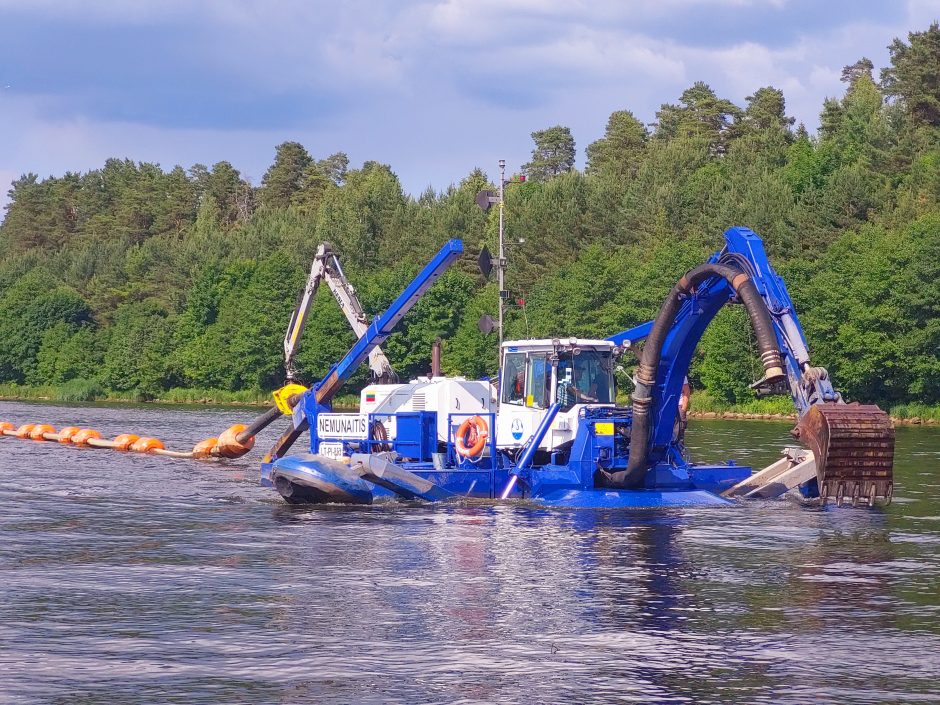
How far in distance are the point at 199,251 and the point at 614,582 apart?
140m

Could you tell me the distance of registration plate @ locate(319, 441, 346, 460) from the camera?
3606 centimetres

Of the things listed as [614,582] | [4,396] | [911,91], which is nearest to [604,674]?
[614,582]

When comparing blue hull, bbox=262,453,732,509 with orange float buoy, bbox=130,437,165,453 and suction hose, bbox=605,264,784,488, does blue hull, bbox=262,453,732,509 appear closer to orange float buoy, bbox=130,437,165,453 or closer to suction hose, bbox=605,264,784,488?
suction hose, bbox=605,264,784,488

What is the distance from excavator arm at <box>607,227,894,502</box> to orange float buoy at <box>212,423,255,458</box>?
21523 millimetres

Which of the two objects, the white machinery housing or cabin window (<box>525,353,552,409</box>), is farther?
the white machinery housing

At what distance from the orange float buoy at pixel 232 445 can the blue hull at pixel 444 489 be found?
16632mm

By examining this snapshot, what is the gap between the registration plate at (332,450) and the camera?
1420 inches

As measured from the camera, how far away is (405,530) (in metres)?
28.4

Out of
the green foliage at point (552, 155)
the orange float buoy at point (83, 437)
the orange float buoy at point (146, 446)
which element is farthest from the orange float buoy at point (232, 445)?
the green foliage at point (552, 155)

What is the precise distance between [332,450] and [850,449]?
553 inches

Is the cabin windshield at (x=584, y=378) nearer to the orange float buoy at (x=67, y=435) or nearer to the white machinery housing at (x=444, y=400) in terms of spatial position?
the white machinery housing at (x=444, y=400)

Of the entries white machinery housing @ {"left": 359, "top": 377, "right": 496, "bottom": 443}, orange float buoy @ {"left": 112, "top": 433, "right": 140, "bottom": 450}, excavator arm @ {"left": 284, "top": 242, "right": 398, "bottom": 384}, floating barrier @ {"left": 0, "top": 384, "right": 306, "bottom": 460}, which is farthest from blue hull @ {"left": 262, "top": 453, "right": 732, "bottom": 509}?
orange float buoy @ {"left": 112, "top": 433, "right": 140, "bottom": 450}

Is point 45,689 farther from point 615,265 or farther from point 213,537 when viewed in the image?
point 615,265

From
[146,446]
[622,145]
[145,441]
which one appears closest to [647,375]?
[146,446]
